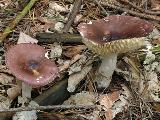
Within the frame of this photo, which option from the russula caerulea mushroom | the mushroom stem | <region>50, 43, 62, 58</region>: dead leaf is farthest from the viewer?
<region>50, 43, 62, 58</region>: dead leaf

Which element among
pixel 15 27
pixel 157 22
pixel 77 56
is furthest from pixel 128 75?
pixel 15 27

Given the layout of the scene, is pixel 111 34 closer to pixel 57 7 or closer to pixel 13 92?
pixel 13 92

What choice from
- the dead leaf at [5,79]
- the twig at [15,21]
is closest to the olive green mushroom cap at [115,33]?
the dead leaf at [5,79]

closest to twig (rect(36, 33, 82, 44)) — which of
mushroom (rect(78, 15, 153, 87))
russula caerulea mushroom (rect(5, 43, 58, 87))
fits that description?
mushroom (rect(78, 15, 153, 87))

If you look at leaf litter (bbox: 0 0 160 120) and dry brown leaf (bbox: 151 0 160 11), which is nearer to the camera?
leaf litter (bbox: 0 0 160 120)

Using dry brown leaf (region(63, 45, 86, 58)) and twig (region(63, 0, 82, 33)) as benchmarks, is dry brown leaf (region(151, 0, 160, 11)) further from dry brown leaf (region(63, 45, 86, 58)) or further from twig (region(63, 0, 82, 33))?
dry brown leaf (region(63, 45, 86, 58))

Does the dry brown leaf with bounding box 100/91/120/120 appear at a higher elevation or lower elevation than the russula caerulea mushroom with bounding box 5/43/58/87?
lower

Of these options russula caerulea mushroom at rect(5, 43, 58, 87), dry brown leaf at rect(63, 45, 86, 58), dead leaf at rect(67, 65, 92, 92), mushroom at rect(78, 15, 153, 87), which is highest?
mushroom at rect(78, 15, 153, 87)
